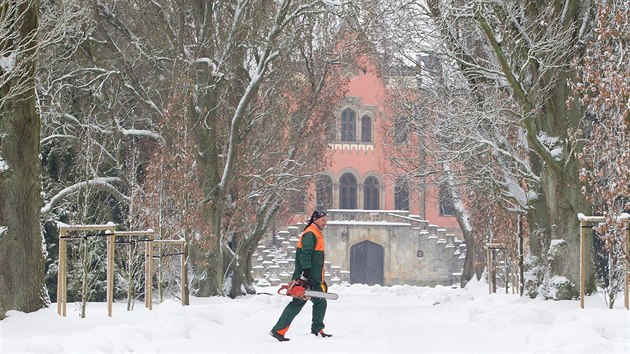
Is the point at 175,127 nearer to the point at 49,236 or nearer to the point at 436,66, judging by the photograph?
the point at 49,236

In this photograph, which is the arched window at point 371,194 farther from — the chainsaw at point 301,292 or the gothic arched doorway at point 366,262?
the chainsaw at point 301,292

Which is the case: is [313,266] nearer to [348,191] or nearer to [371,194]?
[348,191]

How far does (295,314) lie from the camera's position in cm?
1420

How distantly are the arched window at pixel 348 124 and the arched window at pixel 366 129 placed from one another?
0.48 m

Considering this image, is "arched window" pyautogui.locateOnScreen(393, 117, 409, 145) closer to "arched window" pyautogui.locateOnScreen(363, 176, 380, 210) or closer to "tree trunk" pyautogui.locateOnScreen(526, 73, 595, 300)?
"tree trunk" pyautogui.locateOnScreen(526, 73, 595, 300)

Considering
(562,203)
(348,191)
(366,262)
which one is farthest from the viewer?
(348,191)

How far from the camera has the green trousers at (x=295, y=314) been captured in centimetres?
1394

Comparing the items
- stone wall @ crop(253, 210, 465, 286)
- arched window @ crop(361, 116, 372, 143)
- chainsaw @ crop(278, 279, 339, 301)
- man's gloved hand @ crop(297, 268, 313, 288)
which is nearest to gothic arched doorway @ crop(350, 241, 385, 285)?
stone wall @ crop(253, 210, 465, 286)

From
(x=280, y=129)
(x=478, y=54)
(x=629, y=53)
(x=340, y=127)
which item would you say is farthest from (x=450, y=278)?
(x=629, y=53)

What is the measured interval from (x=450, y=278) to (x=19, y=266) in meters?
46.9

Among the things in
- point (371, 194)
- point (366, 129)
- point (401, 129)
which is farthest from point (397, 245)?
Result: point (401, 129)

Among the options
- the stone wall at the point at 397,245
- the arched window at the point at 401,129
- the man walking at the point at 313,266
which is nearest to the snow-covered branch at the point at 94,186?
the arched window at the point at 401,129

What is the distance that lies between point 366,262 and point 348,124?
8.82m

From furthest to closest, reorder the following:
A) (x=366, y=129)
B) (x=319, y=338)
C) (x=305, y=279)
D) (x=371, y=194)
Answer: (x=366, y=129)
(x=371, y=194)
(x=319, y=338)
(x=305, y=279)
